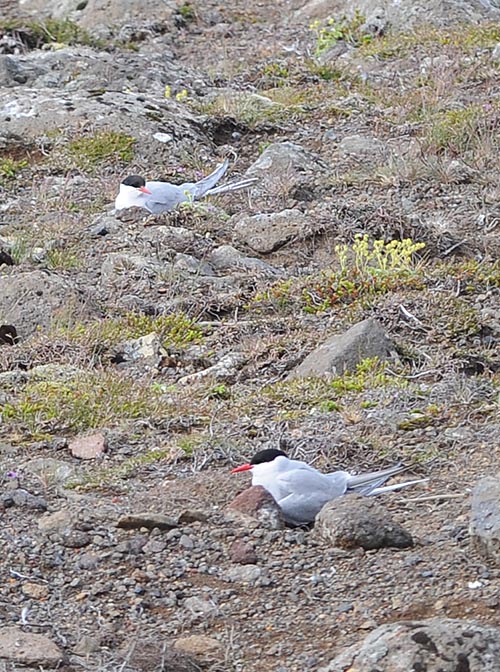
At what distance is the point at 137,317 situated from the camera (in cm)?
691

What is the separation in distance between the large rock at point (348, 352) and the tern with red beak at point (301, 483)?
1.23 m

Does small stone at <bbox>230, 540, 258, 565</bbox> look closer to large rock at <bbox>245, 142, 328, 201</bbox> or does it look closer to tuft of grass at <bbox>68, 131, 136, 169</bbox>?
large rock at <bbox>245, 142, 328, 201</bbox>

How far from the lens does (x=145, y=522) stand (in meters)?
4.36

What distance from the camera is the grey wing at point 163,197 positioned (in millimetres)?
8477

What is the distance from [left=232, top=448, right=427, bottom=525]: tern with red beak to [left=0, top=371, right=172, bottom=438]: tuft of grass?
101 centimetres

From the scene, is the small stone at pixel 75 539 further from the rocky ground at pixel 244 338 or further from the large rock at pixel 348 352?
the large rock at pixel 348 352

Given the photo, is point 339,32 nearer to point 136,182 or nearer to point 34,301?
point 136,182

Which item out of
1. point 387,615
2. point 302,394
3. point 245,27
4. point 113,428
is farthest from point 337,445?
point 245,27

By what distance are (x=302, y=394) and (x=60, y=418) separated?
1.09 meters

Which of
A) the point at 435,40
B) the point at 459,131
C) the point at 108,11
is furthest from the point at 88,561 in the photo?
the point at 108,11

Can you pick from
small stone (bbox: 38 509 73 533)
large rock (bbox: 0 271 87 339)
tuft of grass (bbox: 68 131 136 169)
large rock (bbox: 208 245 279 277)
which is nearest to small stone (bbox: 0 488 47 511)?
small stone (bbox: 38 509 73 533)

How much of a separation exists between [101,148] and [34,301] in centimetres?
326

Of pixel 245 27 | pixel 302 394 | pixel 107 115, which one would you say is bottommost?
pixel 245 27

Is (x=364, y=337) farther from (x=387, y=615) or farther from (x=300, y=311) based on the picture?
(x=387, y=615)
